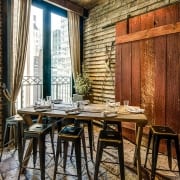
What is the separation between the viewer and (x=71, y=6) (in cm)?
485

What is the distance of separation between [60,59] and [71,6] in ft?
4.37

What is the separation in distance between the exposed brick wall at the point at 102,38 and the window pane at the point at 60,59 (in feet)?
1.86

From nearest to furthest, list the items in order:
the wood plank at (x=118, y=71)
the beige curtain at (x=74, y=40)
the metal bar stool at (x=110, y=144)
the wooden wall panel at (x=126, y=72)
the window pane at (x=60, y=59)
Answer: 1. the metal bar stool at (x=110, y=144)
2. the wooden wall panel at (x=126, y=72)
3. the wood plank at (x=118, y=71)
4. the window pane at (x=60, y=59)
5. the beige curtain at (x=74, y=40)

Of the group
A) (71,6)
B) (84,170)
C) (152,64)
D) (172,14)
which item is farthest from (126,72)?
(71,6)

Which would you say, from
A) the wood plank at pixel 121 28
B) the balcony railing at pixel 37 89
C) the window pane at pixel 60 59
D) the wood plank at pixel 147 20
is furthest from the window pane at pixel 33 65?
the wood plank at pixel 147 20

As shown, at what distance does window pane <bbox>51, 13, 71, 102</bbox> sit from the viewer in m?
4.88

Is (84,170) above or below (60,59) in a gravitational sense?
below

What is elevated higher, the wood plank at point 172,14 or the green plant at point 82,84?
the wood plank at point 172,14

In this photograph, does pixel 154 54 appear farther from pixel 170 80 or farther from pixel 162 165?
pixel 162 165

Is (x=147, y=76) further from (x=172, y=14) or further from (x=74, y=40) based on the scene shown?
(x=74, y=40)

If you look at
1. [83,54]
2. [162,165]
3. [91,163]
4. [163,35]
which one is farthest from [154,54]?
[83,54]

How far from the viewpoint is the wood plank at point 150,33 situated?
122 inches

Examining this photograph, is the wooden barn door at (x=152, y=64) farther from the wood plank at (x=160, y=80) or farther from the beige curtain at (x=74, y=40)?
the beige curtain at (x=74, y=40)

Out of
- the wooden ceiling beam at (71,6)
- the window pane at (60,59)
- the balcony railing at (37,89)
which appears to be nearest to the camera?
the balcony railing at (37,89)
